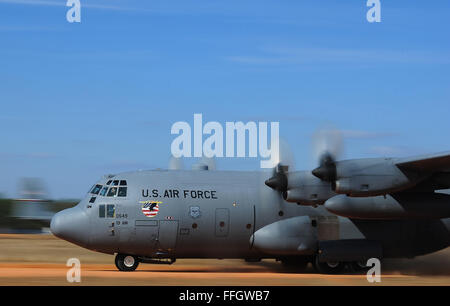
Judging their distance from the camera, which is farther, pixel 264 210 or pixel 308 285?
pixel 264 210

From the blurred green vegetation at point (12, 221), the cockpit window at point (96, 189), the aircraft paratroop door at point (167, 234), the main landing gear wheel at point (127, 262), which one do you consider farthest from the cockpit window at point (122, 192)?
the blurred green vegetation at point (12, 221)

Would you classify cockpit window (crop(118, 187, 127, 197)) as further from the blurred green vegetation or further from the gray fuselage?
the blurred green vegetation

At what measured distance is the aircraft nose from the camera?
23.3m

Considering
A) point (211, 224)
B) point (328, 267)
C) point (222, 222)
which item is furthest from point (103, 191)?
point (328, 267)

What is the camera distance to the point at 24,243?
39.0m

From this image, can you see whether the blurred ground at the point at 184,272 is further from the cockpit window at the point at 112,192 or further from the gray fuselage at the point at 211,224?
the cockpit window at the point at 112,192

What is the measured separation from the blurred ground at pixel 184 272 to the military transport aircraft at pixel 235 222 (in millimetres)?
799

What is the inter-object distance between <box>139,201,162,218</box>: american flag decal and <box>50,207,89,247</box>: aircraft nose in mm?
1900

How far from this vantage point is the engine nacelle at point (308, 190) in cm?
2288

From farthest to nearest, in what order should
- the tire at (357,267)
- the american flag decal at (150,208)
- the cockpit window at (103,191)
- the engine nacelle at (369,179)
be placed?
the tire at (357,267) < the cockpit window at (103,191) < the american flag decal at (150,208) < the engine nacelle at (369,179)

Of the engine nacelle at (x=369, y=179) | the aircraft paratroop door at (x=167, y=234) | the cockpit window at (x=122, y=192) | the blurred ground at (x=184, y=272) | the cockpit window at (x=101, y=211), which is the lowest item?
the blurred ground at (x=184, y=272)
